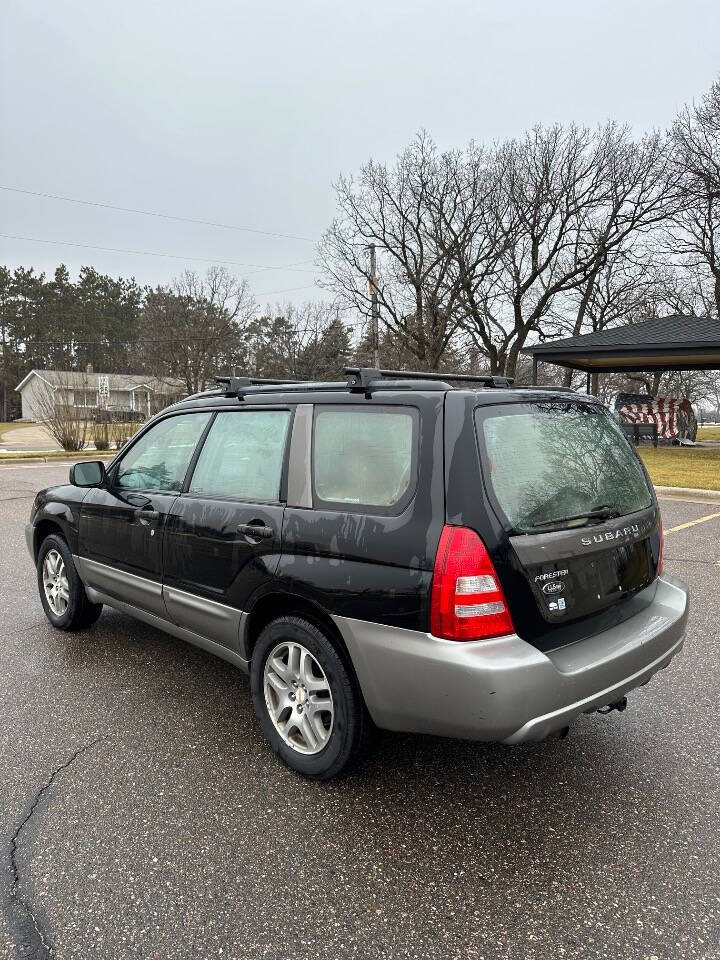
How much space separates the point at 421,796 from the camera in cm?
264

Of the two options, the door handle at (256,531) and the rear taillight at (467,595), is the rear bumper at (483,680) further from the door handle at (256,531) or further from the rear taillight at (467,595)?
the door handle at (256,531)

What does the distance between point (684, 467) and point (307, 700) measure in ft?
52.6

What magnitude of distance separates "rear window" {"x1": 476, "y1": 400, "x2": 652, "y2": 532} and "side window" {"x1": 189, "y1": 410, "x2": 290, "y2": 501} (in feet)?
3.43

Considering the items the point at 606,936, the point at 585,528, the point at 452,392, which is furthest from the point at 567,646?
the point at 452,392

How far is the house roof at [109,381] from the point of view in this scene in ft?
82.1

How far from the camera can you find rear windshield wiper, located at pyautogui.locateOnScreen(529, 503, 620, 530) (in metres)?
2.46

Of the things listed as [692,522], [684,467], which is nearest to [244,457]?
[692,522]

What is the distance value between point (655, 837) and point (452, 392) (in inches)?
71.8

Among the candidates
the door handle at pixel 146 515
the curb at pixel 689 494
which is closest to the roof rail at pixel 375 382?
the door handle at pixel 146 515

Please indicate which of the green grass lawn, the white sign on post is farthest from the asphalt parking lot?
the white sign on post

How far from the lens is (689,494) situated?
11977 millimetres

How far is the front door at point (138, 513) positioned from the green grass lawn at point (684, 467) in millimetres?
11292

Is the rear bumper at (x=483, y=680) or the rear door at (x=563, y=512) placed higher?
the rear door at (x=563, y=512)

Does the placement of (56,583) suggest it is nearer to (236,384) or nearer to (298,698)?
(236,384)
